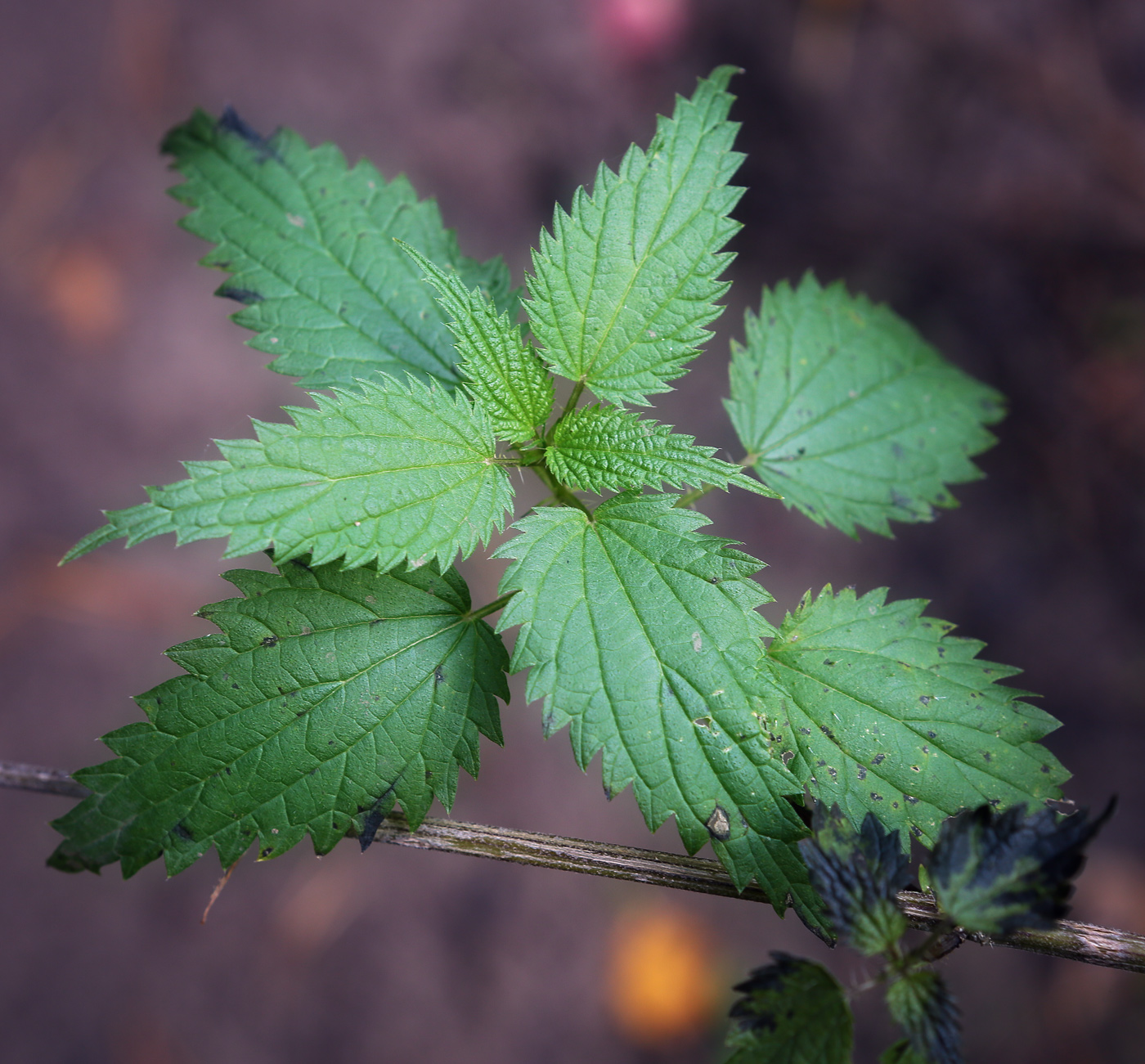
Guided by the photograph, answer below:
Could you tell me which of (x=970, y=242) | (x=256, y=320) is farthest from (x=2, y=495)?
(x=970, y=242)

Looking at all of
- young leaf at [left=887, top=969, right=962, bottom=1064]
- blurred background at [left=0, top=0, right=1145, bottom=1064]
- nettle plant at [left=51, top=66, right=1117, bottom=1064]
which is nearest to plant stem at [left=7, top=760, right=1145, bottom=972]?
nettle plant at [left=51, top=66, right=1117, bottom=1064]

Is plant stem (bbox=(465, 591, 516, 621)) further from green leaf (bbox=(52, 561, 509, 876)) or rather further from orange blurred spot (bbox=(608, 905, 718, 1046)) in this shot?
orange blurred spot (bbox=(608, 905, 718, 1046))

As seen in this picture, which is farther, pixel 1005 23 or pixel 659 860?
pixel 1005 23

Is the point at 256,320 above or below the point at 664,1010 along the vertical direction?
Answer: above

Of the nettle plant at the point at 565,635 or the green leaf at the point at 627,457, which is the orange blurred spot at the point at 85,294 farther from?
the green leaf at the point at 627,457

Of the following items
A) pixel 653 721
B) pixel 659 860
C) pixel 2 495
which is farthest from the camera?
pixel 2 495

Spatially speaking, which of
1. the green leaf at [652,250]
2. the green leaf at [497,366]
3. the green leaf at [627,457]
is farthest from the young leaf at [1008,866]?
the green leaf at [497,366]

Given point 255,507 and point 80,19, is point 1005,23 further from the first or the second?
point 80,19
